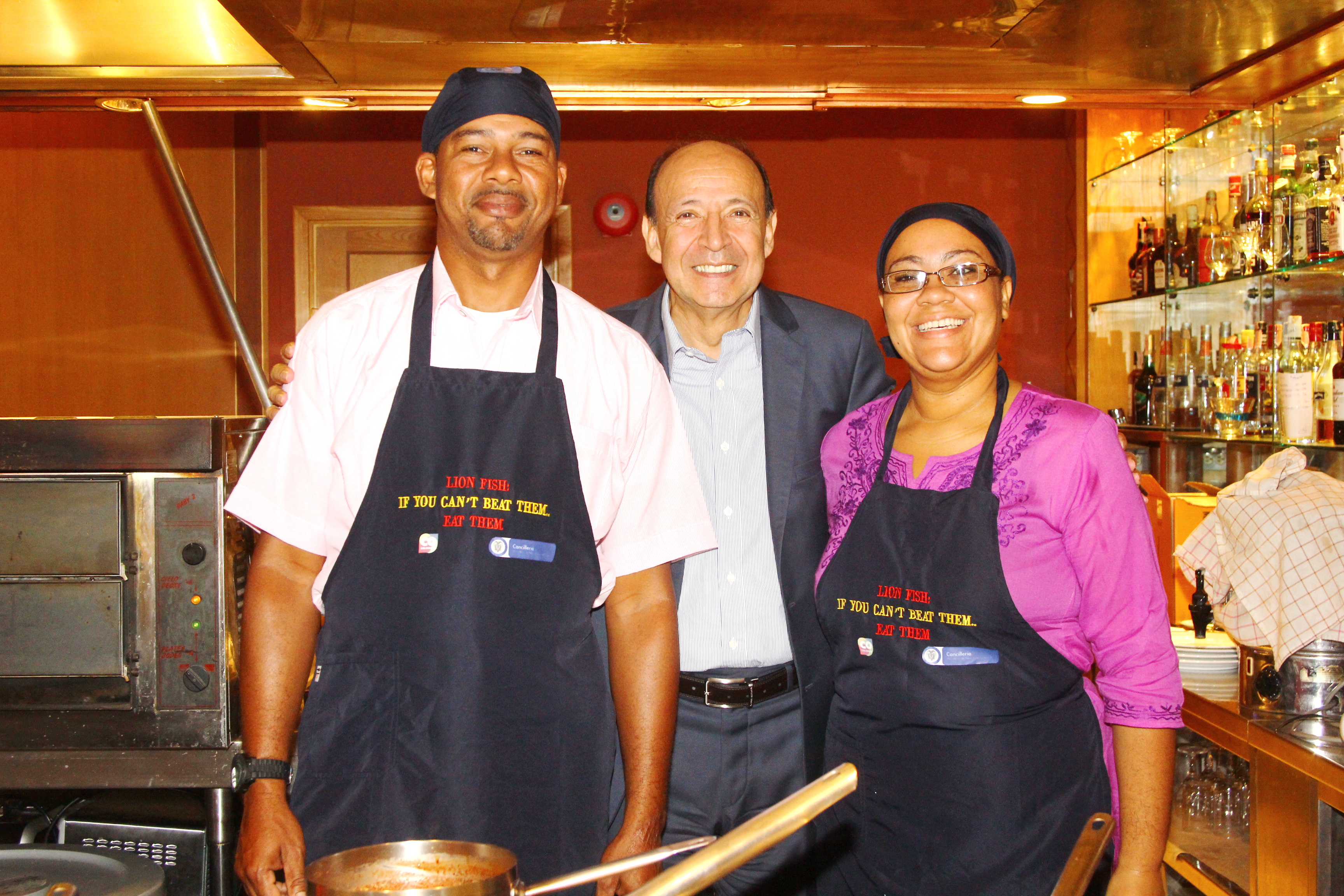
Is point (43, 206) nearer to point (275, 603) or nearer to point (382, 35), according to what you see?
point (382, 35)

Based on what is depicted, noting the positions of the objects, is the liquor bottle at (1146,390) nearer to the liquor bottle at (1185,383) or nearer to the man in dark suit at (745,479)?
the liquor bottle at (1185,383)

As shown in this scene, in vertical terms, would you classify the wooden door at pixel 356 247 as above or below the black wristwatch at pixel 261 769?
above

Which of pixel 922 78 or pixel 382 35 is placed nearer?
pixel 382 35

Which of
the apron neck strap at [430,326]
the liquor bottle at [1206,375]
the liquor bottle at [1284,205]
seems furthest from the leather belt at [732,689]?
the liquor bottle at [1206,375]

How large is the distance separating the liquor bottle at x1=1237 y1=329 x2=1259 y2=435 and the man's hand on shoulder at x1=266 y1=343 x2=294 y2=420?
232cm

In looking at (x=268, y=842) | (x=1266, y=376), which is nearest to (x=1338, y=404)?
(x=1266, y=376)

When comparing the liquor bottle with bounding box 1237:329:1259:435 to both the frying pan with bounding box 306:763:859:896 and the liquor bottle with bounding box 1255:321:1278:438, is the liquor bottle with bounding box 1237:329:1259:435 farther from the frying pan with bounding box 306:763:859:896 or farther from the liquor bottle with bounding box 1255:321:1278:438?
the frying pan with bounding box 306:763:859:896

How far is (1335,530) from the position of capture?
1936 millimetres

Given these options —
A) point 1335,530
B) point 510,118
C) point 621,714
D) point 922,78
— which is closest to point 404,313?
point 510,118

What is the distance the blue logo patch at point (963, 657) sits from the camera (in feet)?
4.83

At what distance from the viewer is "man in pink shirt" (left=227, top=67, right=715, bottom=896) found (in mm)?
1348

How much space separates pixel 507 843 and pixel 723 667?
561 mm

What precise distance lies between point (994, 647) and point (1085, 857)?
77cm

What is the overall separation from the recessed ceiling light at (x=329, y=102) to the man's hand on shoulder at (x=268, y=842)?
1231 mm
